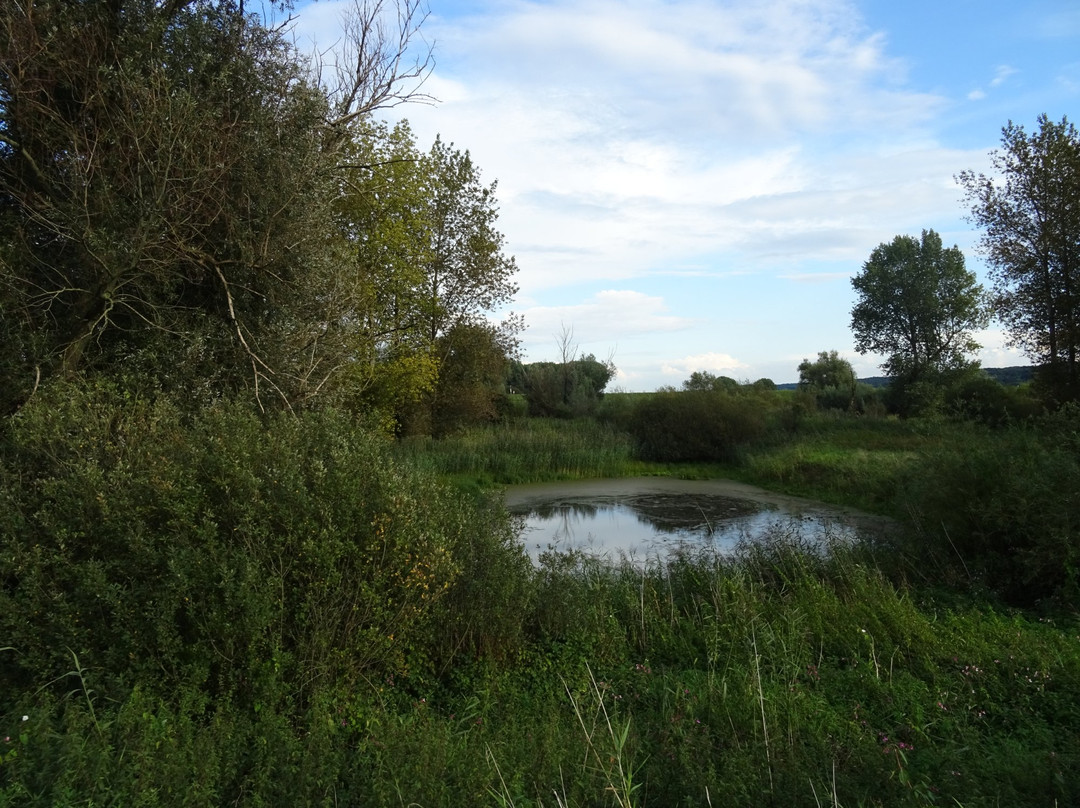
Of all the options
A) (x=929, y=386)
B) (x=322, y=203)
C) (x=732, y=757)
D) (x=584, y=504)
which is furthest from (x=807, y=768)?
(x=929, y=386)

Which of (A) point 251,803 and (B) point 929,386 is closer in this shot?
(A) point 251,803

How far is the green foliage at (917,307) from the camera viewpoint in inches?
1300

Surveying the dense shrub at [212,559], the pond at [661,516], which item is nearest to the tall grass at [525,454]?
the pond at [661,516]

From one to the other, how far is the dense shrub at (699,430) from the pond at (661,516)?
4.25 metres

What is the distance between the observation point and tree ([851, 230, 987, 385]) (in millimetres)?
33062

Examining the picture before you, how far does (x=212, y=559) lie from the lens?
3.79 m

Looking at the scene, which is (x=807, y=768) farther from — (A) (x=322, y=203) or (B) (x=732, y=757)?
(A) (x=322, y=203)

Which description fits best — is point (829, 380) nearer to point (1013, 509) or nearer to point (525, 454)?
point (525, 454)

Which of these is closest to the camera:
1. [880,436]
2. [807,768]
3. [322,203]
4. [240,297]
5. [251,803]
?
[251,803]

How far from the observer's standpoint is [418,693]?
15.3ft

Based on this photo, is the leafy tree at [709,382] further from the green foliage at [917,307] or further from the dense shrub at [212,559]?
the dense shrub at [212,559]

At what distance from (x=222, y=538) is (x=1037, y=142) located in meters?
22.2

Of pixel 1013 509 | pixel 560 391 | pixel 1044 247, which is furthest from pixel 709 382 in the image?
pixel 1013 509

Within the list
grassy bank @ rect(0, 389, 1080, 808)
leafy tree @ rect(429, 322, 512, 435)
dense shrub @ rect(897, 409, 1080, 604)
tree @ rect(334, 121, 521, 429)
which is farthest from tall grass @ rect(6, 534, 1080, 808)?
leafy tree @ rect(429, 322, 512, 435)
